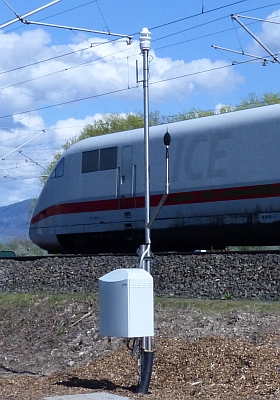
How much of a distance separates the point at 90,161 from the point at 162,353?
39.9 feet

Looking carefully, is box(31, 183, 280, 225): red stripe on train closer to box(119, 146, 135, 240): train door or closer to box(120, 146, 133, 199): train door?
box(119, 146, 135, 240): train door

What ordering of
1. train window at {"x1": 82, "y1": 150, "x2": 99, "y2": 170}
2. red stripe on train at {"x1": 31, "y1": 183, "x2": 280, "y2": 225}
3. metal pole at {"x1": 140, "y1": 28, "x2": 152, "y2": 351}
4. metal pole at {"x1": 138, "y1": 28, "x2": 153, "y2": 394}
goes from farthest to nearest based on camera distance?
train window at {"x1": 82, "y1": 150, "x2": 99, "y2": 170} → red stripe on train at {"x1": 31, "y1": 183, "x2": 280, "y2": 225} → metal pole at {"x1": 140, "y1": 28, "x2": 152, "y2": 351} → metal pole at {"x1": 138, "y1": 28, "x2": 153, "y2": 394}

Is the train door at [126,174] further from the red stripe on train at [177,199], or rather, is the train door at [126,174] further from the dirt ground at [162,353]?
the dirt ground at [162,353]

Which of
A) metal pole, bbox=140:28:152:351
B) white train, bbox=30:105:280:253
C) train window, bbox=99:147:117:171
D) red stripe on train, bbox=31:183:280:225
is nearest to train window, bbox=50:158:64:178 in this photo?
white train, bbox=30:105:280:253

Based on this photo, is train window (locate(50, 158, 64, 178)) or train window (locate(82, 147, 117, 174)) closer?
train window (locate(82, 147, 117, 174))

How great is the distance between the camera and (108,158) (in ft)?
68.0

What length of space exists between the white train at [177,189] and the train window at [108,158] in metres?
0.03

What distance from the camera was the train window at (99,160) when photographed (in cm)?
2061

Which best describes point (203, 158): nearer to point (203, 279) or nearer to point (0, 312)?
point (203, 279)

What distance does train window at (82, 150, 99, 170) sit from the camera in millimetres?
21188

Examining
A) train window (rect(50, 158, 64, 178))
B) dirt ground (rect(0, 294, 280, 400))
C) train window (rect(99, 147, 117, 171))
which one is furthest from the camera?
train window (rect(50, 158, 64, 178))

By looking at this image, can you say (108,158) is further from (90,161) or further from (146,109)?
(146,109)

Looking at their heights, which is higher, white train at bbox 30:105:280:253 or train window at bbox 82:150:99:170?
train window at bbox 82:150:99:170

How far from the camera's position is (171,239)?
760 inches
